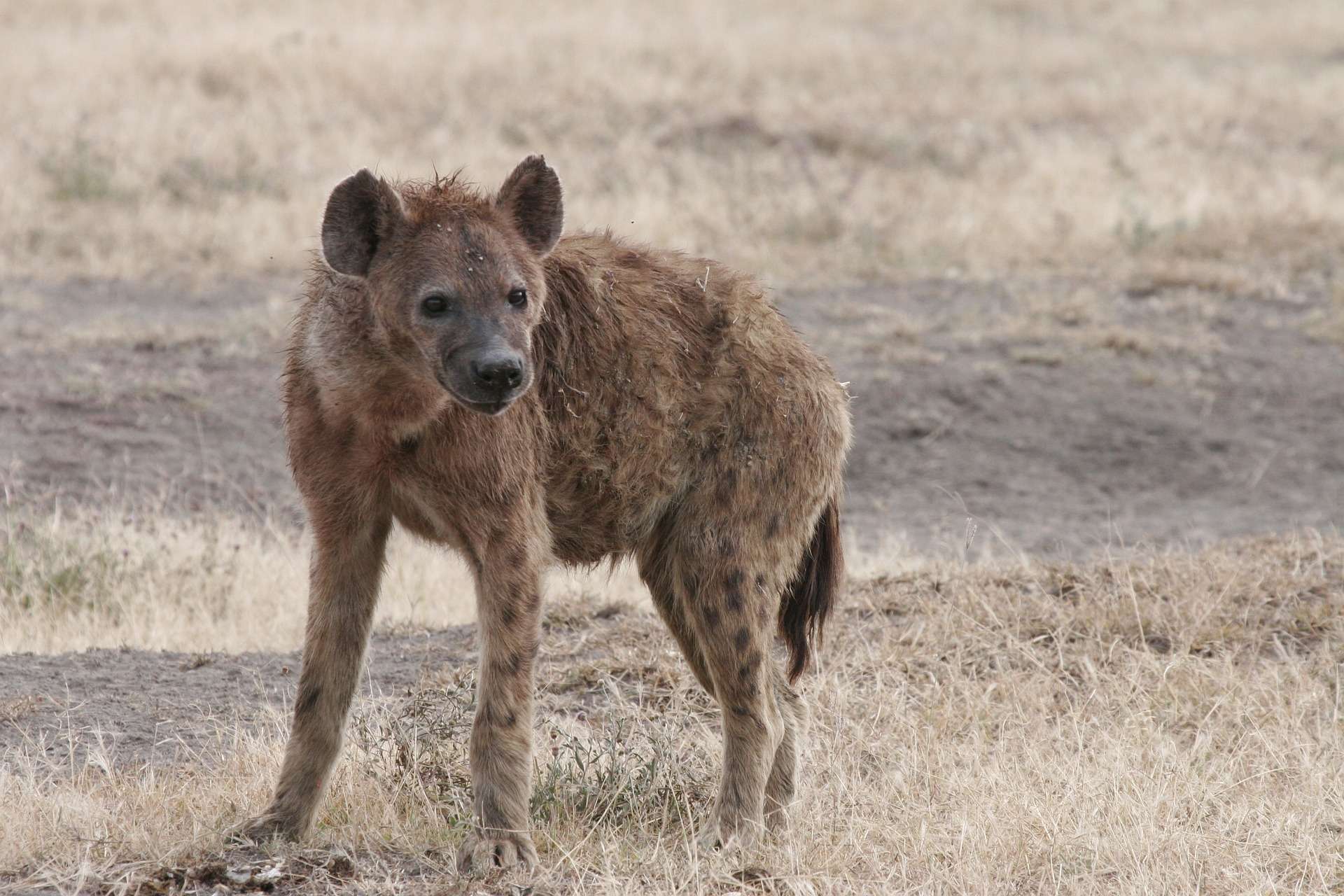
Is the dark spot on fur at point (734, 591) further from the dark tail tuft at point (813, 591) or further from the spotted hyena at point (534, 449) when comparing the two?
the dark tail tuft at point (813, 591)

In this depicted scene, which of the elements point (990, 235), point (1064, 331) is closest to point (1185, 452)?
point (1064, 331)

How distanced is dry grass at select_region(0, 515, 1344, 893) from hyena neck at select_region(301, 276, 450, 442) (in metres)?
1.09

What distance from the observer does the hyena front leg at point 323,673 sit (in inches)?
166

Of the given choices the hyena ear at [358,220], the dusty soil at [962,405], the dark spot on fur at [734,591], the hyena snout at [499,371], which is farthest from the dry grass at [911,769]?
the dusty soil at [962,405]

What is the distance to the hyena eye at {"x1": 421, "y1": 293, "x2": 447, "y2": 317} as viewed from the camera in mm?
3816

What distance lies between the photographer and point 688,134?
677 inches

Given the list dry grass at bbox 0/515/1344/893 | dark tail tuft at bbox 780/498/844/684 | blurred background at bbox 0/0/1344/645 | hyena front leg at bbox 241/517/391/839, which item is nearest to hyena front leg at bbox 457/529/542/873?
dry grass at bbox 0/515/1344/893

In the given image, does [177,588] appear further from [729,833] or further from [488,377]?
[488,377]

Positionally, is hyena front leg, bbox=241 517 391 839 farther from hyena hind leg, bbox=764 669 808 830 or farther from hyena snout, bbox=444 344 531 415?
hyena hind leg, bbox=764 669 808 830

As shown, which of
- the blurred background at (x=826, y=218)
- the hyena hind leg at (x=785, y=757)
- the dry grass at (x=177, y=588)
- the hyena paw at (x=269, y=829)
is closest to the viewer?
the hyena paw at (x=269, y=829)

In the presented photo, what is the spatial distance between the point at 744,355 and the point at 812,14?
816 inches

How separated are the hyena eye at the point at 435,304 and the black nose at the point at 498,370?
8.2 inches

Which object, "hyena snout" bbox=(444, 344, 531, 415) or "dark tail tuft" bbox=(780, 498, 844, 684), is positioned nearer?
"hyena snout" bbox=(444, 344, 531, 415)

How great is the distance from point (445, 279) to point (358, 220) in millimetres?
269
